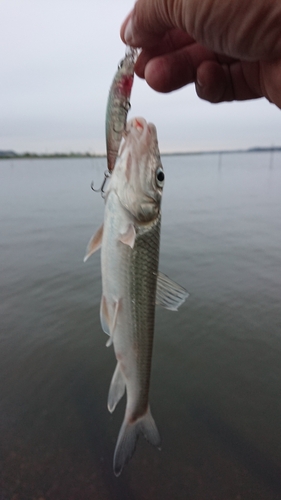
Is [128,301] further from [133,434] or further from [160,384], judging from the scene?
[160,384]

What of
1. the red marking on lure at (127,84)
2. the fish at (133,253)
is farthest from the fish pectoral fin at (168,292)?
the red marking on lure at (127,84)

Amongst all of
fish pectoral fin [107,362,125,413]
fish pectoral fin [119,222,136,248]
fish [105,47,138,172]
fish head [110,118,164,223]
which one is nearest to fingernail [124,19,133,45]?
fish [105,47,138,172]

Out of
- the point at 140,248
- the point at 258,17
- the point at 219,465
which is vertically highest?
the point at 258,17

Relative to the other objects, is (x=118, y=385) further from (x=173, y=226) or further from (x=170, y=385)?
(x=173, y=226)

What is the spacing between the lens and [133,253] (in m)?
2.18

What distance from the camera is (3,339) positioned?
6289mm

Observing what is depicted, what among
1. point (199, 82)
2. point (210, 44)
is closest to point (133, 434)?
point (210, 44)

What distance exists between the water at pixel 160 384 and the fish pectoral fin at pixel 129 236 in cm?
325

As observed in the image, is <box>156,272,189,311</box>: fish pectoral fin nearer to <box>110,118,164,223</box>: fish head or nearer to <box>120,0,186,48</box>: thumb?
<box>110,118,164,223</box>: fish head

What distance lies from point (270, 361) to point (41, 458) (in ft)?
13.2

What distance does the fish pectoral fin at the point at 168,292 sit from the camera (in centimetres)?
239

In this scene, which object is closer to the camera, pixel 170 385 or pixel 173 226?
pixel 170 385

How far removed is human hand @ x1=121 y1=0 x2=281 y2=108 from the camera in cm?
185

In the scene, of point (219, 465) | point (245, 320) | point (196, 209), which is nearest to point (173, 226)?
point (196, 209)
